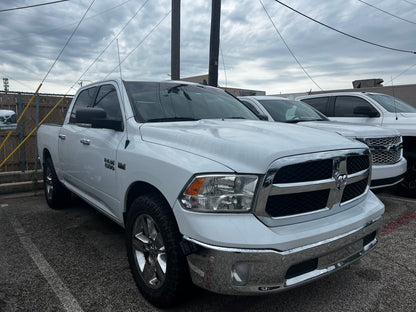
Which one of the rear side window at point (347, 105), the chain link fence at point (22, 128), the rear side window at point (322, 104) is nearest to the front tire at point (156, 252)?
the chain link fence at point (22, 128)

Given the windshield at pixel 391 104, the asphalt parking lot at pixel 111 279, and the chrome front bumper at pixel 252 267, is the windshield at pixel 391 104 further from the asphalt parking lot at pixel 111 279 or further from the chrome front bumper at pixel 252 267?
the chrome front bumper at pixel 252 267

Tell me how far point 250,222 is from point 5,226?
3.86 metres

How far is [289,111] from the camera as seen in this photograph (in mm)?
6098

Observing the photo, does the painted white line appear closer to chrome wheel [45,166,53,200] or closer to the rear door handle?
chrome wheel [45,166,53,200]

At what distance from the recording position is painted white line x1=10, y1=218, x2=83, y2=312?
8.33 feet

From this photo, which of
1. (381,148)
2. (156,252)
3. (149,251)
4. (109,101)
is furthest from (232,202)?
(381,148)

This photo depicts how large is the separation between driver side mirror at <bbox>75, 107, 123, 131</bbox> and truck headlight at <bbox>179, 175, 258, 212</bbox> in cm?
138

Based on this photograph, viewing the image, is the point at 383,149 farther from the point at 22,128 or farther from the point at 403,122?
the point at 22,128

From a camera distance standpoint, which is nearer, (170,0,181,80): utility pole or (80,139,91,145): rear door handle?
(80,139,91,145): rear door handle

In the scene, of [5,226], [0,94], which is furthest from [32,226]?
[0,94]

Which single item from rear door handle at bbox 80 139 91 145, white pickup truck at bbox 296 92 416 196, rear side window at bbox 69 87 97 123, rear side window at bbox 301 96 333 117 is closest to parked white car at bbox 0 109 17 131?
rear side window at bbox 69 87 97 123

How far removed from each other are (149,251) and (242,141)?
1.11 meters

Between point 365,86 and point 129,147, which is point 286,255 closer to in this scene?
point 129,147

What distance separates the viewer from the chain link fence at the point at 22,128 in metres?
7.03
